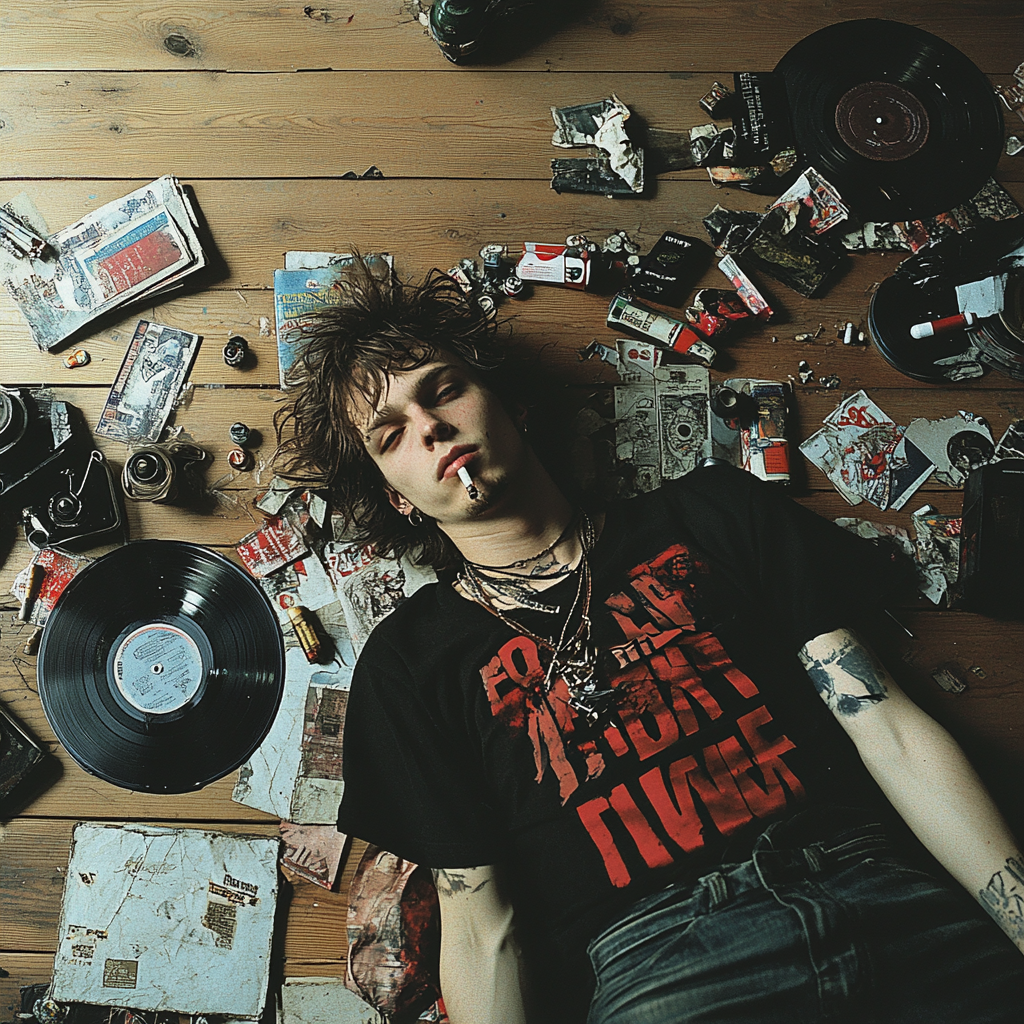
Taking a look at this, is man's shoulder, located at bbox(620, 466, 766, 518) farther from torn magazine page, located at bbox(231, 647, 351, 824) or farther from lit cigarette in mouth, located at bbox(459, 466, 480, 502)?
torn magazine page, located at bbox(231, 647, 351, 824)

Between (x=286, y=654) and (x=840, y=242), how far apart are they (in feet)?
5.35

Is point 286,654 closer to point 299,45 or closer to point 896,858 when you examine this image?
point 896,858

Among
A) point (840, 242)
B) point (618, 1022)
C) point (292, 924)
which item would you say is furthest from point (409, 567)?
point (840, 242)

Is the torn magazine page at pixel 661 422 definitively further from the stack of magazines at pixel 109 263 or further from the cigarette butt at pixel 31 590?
the cigarette butt at pixel 31 590

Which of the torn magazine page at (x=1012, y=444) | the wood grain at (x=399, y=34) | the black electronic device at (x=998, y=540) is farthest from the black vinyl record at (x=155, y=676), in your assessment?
the torn magazine page at (x=1012, y=444)

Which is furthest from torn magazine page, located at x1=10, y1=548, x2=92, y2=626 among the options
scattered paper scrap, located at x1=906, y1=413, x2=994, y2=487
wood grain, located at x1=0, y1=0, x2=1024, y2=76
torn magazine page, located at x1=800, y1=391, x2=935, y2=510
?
scattered paper scrap, located at x1=906, y1=413, x2=994, y2=487

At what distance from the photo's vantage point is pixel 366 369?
148 cm

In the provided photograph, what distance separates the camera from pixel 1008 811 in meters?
1.58

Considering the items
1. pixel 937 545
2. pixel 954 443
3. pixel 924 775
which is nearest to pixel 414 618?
pixel 924 775

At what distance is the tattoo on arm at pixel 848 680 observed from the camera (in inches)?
53.7

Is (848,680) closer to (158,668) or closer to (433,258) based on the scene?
(433,258)

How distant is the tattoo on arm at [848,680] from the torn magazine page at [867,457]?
48cm

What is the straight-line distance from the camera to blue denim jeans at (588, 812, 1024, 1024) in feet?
3.78

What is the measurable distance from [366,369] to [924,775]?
125 cm
